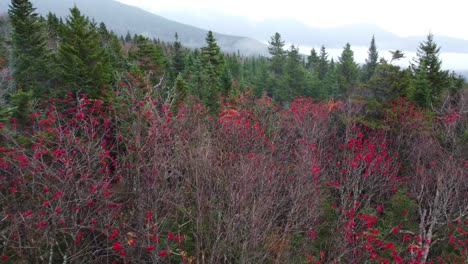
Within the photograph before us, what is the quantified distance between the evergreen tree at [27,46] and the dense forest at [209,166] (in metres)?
0.09

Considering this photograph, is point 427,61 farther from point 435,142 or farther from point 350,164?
point 350,164

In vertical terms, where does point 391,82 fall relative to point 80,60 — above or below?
above

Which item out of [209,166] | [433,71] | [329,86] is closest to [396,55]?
[433,71]

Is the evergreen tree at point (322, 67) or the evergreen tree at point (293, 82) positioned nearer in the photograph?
the evergreen tree at point (293, 82)

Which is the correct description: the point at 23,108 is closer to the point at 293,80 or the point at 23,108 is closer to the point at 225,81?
the point at 225,81

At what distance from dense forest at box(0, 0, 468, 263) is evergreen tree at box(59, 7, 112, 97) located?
0.33ft

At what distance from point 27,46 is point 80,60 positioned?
452 centimetres

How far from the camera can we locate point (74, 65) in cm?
1809

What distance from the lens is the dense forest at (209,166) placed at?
25.0ft

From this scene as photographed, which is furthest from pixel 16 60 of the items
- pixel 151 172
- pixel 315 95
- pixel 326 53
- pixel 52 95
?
pixel 326 53

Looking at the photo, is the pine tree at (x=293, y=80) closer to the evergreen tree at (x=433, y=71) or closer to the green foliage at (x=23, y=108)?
the evergreen tree at (x=433, y=71)

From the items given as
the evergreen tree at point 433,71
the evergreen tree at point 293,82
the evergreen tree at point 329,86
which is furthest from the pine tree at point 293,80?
the evergreen tree at point 433,71

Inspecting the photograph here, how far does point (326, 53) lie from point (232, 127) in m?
50.7

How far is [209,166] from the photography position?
897cm
